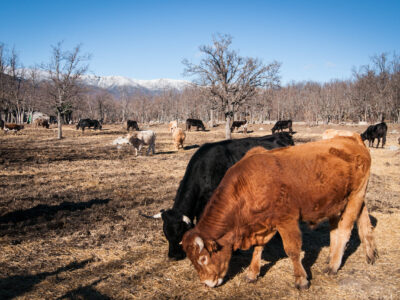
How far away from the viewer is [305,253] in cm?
461

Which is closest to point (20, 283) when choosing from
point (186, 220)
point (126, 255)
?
point (126, 255)

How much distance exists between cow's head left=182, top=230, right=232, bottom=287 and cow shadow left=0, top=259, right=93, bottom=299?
6.94 ft

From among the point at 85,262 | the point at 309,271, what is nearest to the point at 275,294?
the point at 309,271

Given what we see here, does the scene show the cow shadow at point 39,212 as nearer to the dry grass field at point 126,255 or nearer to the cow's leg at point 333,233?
the dry grass field at point 126,255

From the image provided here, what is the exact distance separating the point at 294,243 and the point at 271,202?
2.20ft

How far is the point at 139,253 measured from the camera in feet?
15.1

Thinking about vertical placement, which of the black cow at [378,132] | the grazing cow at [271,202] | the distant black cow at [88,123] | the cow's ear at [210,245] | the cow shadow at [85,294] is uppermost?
the distant black cow at [88,123]

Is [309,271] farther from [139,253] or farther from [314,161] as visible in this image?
[139,253]

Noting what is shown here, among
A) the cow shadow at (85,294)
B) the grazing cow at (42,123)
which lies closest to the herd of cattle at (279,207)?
the cow shadow at (85,294)

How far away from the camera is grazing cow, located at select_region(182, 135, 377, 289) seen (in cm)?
326

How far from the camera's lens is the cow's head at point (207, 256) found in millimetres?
3133

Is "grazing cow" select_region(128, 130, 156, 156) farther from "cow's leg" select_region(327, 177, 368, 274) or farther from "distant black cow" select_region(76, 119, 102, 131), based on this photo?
"distant black cow" select_region(76, 119, 102, 131)

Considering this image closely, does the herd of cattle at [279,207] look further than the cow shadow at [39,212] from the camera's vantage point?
No

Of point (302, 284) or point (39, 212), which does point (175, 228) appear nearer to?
point (302, 284)
